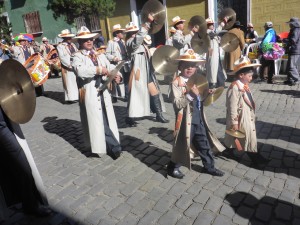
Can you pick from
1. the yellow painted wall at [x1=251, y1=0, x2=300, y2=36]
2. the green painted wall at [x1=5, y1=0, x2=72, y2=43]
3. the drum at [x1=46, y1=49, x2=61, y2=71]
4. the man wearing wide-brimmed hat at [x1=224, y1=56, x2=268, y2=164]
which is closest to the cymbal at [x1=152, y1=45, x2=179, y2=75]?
the man wearing wide-brimmed hat at [x1=224, y1=56, x2=268, y2=164]

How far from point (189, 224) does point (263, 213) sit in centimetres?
83

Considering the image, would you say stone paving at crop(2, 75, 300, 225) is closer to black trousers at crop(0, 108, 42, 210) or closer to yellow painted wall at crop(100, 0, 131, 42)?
black trousers at crop(0, 108, 42, 210)

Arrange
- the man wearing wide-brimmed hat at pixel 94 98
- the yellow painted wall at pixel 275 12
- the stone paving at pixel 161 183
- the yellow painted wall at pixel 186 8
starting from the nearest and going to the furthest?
the stone paving at pixel 161 183 → the man wearing wide-brimmed hat at pixel 94 98 → the yellow painted wall at pixel 275 12 → the yellow painted wall at pixel 186 8

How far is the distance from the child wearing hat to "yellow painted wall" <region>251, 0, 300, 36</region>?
923 centimetres

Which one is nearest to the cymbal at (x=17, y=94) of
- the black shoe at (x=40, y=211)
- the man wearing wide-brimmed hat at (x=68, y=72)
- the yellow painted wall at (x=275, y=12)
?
the black shoe at (x=40, y=211)

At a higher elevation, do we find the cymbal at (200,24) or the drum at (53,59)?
the cymbal at (200,24)

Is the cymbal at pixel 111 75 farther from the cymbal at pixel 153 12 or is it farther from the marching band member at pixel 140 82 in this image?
the cymbal at pixel 153 12

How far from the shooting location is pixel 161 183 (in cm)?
404

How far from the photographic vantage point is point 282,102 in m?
7.21

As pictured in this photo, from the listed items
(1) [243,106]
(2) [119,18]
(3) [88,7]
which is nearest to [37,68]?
(1) [243,106]


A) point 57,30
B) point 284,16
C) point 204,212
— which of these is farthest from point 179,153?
point 57,30

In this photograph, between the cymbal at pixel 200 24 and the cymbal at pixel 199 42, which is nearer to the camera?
the cymbal at pixel 200 24

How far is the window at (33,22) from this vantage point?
2081cm

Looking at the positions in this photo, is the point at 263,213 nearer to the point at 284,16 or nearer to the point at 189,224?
the point at 189,224
